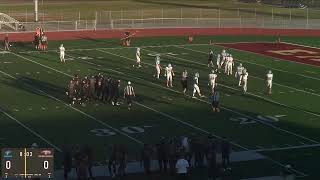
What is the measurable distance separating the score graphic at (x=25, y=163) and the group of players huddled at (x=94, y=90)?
→ 14.5 meters

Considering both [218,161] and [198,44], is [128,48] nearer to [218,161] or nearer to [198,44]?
[198,44]

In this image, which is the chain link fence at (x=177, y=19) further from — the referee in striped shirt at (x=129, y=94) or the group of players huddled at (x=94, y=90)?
the referee in striped shirt at (x=129, y=94)

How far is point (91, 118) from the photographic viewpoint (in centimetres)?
2661

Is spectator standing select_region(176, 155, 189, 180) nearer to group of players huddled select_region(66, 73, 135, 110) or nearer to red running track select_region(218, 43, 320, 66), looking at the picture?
group of players huddled select_region(66, 73, 135, 110)

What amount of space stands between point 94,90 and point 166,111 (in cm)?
309

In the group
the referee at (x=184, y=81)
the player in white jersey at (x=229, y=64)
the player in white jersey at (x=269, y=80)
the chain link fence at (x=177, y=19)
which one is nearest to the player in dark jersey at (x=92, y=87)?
the referee at (x=184, y=81)

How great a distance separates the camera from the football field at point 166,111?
75.8 ft

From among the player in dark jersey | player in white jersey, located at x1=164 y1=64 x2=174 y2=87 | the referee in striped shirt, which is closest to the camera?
the referee in striped shirt

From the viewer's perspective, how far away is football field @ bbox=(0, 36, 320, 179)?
75.8 ft

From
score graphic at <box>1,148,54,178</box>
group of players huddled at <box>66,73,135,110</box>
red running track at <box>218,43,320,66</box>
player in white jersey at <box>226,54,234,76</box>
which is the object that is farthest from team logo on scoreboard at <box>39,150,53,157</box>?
red running track at <box>218,43,320,66</box>

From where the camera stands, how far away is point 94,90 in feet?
95.9

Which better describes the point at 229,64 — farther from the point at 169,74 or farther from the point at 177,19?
the point at 177,19

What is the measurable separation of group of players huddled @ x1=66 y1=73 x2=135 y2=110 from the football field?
13.4 inches

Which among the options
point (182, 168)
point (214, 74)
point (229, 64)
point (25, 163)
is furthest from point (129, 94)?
point (25, 163)
